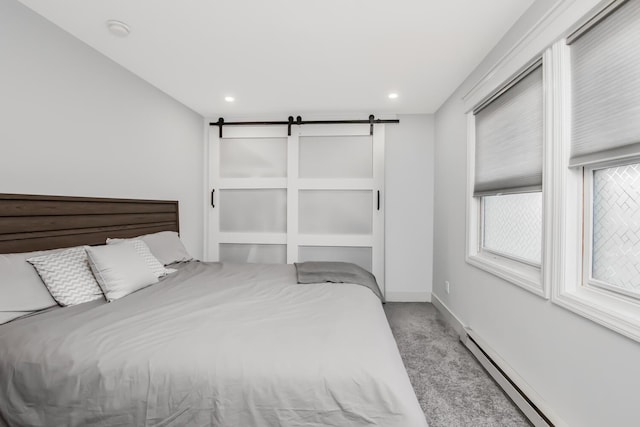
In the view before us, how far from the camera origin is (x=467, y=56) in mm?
2369

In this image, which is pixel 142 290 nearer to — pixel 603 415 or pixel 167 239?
pixel 167 239

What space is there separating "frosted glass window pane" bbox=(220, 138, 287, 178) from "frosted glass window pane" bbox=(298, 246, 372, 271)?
3.63 feet

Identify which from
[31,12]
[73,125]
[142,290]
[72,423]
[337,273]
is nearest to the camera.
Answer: [72,423]

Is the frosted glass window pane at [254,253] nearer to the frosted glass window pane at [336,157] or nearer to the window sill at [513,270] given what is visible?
the frosted glass window pane at [336,157]

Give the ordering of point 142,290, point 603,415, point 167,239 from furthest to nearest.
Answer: point 167,239
point 142,290
point 603,415

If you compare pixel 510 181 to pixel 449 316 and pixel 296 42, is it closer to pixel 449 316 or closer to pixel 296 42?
pixel 449 316

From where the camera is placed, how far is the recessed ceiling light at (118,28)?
198 centimetres

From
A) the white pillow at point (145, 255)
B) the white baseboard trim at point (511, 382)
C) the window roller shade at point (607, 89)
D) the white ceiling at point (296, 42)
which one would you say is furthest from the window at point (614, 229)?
the white pillow at point (145, 255)

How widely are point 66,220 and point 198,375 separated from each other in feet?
5.88

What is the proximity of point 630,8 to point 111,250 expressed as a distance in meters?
3.06

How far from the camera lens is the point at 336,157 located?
383 centimetres

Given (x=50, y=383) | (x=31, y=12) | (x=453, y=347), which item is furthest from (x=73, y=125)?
(x=453, y=347)

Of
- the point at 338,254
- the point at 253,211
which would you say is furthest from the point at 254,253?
the point at 338,254

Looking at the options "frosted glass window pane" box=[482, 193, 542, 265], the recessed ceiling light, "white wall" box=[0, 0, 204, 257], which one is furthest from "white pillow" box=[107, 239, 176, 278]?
"frosted glass window pane" box=[482, 193, 542, 265]
